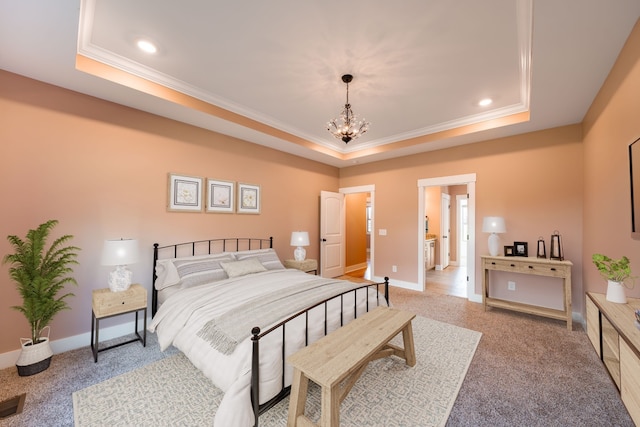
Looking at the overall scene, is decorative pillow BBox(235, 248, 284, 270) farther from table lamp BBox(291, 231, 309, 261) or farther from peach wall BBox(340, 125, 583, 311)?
peach wall BBox(340, 125, 583, 311)

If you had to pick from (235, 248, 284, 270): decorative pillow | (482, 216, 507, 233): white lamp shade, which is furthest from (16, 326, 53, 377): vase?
(482, 216, 507, 233): white lamp shade

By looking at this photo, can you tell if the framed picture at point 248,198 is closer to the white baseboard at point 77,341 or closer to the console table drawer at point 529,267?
the white baseboard at point 77,341

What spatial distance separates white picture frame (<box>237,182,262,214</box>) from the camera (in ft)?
13.9

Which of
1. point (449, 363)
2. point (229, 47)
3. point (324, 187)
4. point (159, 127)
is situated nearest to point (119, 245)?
point (159, 127)

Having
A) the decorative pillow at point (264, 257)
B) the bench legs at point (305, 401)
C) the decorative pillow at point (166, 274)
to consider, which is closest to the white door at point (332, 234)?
the decorative pillow at point (264, 257)

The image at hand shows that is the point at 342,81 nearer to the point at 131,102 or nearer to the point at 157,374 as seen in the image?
the point at 131,102

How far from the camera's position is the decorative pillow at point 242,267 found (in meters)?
3.36

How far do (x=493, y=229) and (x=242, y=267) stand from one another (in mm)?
3779

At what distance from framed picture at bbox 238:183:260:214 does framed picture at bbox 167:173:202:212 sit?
0.66 metres

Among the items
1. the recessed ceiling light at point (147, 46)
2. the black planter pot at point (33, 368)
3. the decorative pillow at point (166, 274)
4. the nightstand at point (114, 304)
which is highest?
the recessed ceiling light at point (147, 46)

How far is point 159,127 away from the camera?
3.37 m

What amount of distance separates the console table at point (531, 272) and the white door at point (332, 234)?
9.77 feet

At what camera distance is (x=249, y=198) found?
436 cm

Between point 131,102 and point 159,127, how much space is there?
424 mm
